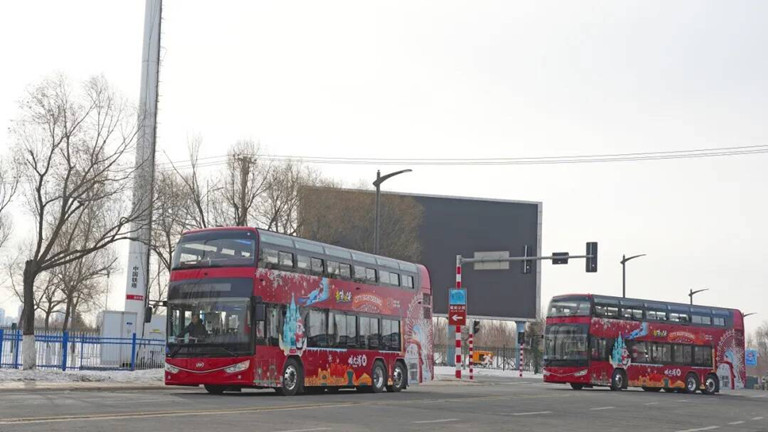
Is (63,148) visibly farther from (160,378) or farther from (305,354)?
(305,354)

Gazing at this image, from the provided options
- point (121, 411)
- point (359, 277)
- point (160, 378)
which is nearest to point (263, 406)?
point (121, 411)

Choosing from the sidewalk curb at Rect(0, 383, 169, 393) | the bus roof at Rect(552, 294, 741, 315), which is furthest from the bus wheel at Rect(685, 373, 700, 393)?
the sidewalk curb at Rect(0, 383, 169, 393)

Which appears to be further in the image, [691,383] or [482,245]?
[482,245]

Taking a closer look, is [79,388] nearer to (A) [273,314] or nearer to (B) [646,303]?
(A) [273,314]

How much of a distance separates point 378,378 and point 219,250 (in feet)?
26.8

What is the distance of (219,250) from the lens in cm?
2561

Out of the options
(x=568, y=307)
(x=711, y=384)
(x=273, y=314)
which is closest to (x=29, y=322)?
(x=273, y=314)

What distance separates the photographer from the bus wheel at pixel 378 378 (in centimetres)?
3114

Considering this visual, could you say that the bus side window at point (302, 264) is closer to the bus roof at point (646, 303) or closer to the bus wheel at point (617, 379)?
the bus roof at point (646, 303)

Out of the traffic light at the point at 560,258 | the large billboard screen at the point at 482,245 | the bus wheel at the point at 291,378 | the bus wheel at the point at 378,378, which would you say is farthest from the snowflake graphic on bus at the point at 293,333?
the large billboard screen at the point at 482,245

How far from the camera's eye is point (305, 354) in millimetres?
27656

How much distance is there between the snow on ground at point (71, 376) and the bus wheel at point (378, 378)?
747cm

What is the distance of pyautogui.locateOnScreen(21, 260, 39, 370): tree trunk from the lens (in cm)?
3310

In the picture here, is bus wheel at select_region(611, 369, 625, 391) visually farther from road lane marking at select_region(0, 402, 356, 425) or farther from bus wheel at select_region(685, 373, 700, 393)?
road lane marking at select_region(0, 402, 356, 425)
